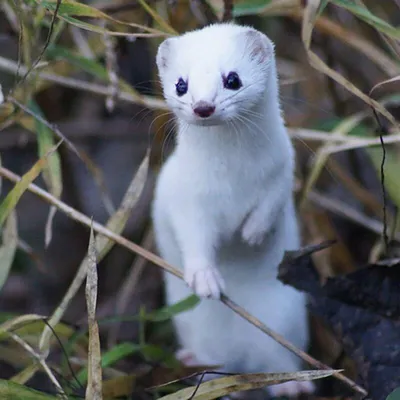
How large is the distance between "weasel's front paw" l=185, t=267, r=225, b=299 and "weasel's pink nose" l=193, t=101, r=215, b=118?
13.5 inches

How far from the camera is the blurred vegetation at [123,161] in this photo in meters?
1.45

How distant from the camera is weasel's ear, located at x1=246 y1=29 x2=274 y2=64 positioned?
1.34 metres

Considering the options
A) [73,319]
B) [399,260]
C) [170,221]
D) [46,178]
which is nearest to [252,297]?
[170,221]

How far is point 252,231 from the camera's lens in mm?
1527

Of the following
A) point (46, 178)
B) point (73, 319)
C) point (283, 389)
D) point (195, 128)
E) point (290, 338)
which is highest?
point (195, 128)

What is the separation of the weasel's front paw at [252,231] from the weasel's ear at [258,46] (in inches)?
12.3

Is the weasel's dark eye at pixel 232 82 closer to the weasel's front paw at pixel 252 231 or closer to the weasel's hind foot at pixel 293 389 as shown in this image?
the weasel's front paw at pixel 252 231

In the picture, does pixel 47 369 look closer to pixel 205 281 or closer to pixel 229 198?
pixel 205 281

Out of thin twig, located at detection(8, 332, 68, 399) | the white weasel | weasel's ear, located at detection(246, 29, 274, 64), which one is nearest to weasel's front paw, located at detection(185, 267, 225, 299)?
the white weasel

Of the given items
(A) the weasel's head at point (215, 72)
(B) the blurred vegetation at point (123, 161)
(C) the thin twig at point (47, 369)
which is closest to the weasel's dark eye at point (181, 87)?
(A) the weasel's head at point (215, 72)

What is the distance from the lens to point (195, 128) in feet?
4.73

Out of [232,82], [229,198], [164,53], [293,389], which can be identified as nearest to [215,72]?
[232,82]

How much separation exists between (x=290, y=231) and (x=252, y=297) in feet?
0.54

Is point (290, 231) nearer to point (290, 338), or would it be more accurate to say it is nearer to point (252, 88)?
point (290, 338)
